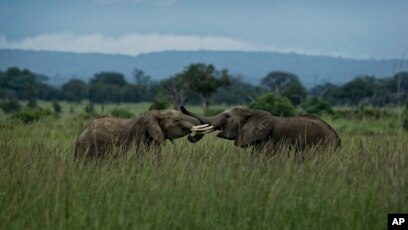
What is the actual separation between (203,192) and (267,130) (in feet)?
11.3

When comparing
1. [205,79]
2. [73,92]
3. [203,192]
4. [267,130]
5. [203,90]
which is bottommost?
[73,92]

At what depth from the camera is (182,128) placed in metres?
11.2

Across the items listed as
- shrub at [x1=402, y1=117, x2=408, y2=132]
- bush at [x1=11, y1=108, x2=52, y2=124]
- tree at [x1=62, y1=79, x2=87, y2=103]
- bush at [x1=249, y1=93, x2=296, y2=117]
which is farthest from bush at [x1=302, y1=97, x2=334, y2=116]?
tree at [x1=62, y1=79, x2=87, y2=103]

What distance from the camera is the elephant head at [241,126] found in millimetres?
11641

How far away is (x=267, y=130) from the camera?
11.8m

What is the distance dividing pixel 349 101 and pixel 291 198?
203 ft

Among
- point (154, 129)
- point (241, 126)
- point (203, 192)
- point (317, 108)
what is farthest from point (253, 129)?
point (317, 108)

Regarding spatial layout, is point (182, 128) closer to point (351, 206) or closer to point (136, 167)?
point (136, 167)

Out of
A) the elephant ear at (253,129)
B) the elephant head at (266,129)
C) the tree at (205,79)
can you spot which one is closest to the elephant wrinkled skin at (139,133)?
the elephant head at (266,129)

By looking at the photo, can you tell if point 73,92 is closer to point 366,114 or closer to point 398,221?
point 366,114

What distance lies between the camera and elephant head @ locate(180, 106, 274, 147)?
1164cm

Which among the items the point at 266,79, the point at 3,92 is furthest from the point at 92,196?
the point at 266,79

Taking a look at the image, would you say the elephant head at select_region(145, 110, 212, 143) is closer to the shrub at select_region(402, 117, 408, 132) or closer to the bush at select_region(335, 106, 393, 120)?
the shrub at select_region(402, 117, 408, 132)

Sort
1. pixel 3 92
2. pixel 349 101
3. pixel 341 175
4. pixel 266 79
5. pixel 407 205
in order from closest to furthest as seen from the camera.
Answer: pixel 407 205
pixel 341 175
pixel 349 101
pixel 3 92
pixel 266 79
